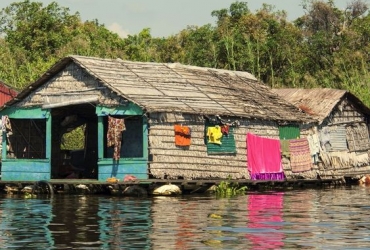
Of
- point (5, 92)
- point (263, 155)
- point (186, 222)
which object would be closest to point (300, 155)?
point (263, 155)

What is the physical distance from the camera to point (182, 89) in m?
27.8

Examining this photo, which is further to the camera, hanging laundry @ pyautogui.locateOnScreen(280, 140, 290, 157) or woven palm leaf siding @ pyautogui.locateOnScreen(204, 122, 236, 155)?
hanging laundry @ pyautogui.locateOnScreen(280, 140, 290, 157)

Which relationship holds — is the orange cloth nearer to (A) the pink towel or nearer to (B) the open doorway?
(A) the pink towel

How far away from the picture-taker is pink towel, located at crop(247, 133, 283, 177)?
28359 mm

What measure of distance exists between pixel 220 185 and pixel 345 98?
30.6ft

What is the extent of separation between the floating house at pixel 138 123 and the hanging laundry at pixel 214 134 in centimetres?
3

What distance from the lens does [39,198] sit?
23.9 meters

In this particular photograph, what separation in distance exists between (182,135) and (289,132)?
5767 millimetres

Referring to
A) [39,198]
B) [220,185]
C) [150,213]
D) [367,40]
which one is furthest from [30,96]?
[367,40]

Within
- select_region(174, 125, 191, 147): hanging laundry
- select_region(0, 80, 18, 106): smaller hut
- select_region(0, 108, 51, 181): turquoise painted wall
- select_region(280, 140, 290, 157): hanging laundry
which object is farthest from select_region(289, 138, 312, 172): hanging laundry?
select_region(0, 80, 18, 106): smaller hut

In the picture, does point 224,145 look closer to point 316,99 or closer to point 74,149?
point 316,99

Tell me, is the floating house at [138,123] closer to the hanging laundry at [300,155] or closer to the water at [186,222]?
the hanging laundry at [300,155]

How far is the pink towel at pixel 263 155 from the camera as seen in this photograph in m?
28.4

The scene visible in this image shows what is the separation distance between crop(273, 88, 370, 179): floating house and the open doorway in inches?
272
